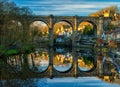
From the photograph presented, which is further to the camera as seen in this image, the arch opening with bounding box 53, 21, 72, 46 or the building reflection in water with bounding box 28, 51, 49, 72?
the arch opening with bounding box 53, 21, 72, 46

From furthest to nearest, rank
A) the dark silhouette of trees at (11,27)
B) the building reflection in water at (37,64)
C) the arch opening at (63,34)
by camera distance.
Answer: the arch opening at (63,34) < the dark silhouette of trees at (11,27) < the building reflection in water at (37,64)

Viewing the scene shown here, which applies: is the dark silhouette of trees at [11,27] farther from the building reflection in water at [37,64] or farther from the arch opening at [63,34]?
the arch opening at [63,34]

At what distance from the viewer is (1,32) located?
58.1 meters

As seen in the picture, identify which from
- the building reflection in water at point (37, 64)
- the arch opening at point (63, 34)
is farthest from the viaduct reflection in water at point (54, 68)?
the arch opening at point (63, 34)

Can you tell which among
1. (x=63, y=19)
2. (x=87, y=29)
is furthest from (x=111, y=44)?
(x=87, y=29)

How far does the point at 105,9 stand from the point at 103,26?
3129cm

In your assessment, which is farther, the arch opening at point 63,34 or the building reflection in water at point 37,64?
the arch opening at point 63,34

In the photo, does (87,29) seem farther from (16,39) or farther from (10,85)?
(10,85)

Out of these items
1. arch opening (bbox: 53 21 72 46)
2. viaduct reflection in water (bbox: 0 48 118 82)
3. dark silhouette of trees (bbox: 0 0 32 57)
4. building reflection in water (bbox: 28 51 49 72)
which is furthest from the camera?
arch opening (bbox: 53 21 72 46)

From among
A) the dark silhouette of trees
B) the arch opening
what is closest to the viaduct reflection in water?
the dark silhouette of trees

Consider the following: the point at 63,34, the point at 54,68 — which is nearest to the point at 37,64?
the point at 54,68

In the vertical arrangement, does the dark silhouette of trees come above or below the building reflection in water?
above

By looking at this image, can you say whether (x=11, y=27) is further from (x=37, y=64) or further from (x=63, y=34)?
(x=63, y=34)

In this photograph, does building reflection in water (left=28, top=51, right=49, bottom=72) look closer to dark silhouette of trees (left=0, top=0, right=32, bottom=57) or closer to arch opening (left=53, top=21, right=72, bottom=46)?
dark silhouette of trees (left=0, top=0, right=32, bottom=57)
